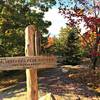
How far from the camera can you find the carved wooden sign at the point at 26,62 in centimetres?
1019

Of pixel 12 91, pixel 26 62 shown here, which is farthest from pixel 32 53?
pixel 12 91

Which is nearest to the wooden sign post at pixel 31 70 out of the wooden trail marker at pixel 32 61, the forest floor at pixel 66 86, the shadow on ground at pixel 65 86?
the wooden trail marker at pixel 32 61

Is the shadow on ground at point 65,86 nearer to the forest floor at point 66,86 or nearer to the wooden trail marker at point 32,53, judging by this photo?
the forest floor at point 66,86

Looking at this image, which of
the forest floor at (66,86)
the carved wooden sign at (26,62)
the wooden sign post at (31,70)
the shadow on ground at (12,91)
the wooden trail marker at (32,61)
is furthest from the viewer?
the shadow on ground at (12,91)

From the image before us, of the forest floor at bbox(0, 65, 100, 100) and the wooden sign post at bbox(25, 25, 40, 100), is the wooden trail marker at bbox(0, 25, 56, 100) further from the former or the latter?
the forest floor at bbox(0, 65, 100, 100)

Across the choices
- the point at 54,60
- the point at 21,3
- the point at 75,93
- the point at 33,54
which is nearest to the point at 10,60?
the point at 33,54

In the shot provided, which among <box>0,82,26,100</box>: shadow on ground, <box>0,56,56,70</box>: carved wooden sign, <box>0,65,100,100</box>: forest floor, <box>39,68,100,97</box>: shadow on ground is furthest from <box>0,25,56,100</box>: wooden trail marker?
<box>0,82,26,100</box>: shadow on ground

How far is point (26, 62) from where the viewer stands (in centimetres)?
1059

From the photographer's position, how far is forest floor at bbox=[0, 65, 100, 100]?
→ 16.7 m

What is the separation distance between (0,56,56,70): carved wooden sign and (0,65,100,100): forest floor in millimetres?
5382

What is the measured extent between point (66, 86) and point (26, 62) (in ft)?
26.3

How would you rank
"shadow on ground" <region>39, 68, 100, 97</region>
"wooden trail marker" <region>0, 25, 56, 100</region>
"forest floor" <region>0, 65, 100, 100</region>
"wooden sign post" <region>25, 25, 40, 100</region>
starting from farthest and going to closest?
"shadow on ground" <region>39, 68, 100, 97</region> < "forest floor" <region>0, 65, 100, 100</region> < "wooden sign post" <region>25, 25, 40, 100</region> < "wooden trail marker" <region>0, 25, 56, 100</region>

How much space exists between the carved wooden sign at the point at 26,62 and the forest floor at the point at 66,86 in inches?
212

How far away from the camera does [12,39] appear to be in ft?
73.7
